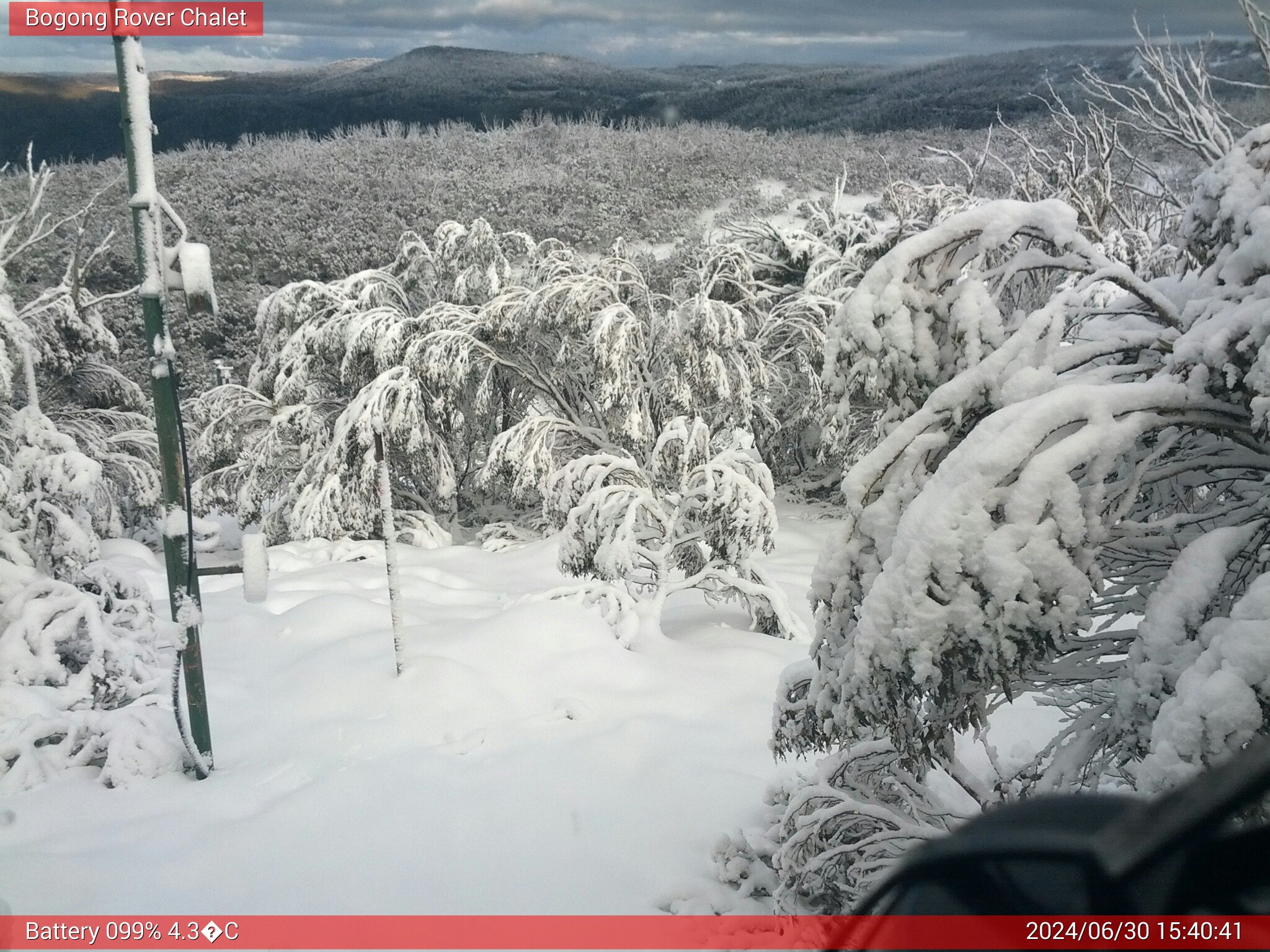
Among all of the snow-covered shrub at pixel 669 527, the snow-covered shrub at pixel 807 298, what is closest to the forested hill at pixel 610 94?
the snow-covered shrub at pixel 807 298

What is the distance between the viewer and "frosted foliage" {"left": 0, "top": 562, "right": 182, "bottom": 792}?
464 centimetres

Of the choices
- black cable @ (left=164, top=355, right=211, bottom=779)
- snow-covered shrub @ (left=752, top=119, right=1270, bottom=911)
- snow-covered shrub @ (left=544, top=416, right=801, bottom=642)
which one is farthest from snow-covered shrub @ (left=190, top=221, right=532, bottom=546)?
snow-covered shrub @ (left=752, top=119, right=1270, bottom=911)

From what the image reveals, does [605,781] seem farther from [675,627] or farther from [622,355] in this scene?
[622,355]

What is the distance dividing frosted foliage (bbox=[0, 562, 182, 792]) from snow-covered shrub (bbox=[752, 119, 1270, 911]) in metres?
4.10

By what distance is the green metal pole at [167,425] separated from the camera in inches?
161

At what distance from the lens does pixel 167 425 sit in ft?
14.3

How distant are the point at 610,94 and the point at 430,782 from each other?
4667 cm

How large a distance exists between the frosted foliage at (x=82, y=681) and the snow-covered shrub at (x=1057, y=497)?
13.4ft

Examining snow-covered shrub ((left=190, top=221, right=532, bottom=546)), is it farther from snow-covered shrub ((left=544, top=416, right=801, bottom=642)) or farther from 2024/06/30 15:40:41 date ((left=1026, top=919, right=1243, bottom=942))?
2024/06/30 15:40:41 date ((left=1026, top=919, right=1243, bottom=942))

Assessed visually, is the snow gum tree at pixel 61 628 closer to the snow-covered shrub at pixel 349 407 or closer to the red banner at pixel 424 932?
the red banner at pixel 424 932

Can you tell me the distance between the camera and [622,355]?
11.1 meters

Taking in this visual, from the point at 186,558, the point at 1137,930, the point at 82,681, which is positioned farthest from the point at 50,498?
the point at 1137,930

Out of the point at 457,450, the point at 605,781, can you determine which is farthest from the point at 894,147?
the point at 605,781

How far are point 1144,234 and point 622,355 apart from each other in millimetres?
8009
